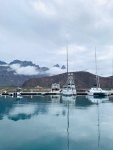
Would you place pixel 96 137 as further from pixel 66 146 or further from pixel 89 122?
pixel 89 122

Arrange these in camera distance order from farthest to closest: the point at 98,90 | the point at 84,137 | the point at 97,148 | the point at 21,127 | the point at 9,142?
the point at 98,90 → the point at 21,127 → the point at 84,137 → the point at 9,142 → the point at 97,148

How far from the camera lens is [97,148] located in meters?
35.3

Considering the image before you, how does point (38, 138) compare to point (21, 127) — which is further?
point (21, 127)

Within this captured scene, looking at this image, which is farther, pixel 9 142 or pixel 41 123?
pixel 41 123

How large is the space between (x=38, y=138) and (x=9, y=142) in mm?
4436

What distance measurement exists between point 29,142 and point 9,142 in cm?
265

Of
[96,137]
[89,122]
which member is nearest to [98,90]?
[89,122]

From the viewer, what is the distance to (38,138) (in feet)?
134

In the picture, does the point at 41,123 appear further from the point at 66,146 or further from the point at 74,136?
the point at 66,146

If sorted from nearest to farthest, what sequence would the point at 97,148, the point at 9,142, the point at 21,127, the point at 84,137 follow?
1. the point at 97,148
2. the point at 9,142
3. the point at 84,137
4. the point at 21,127

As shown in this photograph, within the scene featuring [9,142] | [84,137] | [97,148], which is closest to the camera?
[97,148]

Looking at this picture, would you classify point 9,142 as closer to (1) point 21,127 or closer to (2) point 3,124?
(1) point 21,127

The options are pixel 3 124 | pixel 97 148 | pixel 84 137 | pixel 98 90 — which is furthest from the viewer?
pixel 98 90

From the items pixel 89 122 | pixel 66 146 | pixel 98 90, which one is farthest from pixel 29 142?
pixel 98 90
